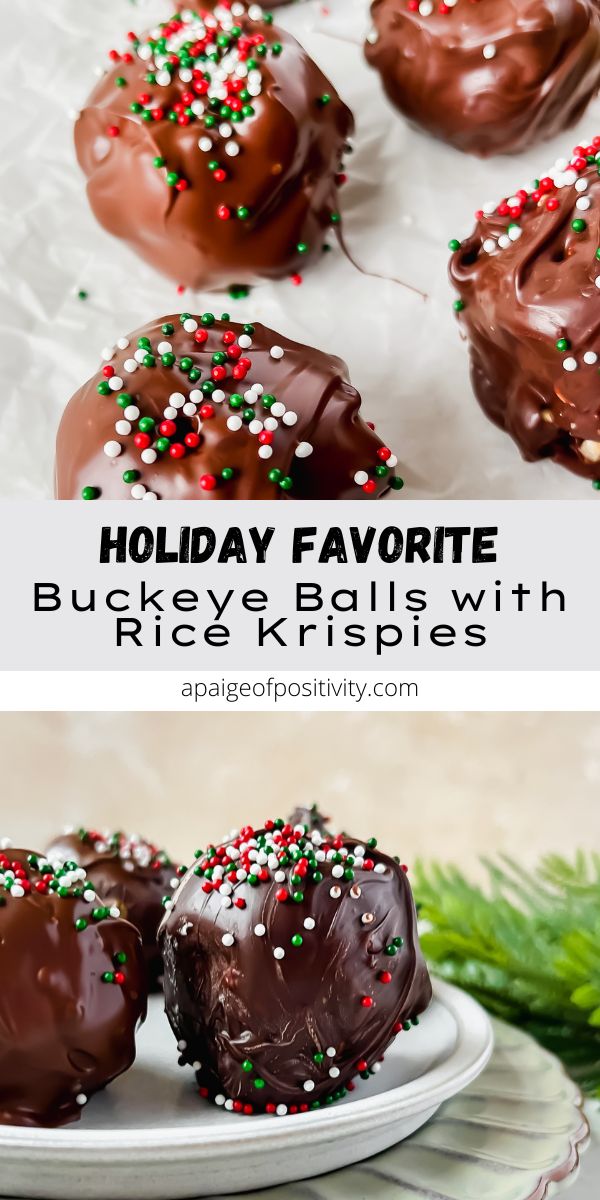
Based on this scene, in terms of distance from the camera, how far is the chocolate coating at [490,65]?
1.43 m

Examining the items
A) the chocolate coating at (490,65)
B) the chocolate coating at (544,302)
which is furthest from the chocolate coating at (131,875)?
the chocolate coating at (490,65)

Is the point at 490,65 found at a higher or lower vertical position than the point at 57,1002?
higher

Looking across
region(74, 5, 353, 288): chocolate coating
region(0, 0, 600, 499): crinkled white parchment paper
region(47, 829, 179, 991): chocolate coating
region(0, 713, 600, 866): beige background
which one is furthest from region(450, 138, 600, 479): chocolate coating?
region(47, 829, 179, 991): chocolate coating

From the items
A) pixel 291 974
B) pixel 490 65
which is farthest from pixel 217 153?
pixel 291 974

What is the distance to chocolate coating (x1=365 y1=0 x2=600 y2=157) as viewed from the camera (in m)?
1.43

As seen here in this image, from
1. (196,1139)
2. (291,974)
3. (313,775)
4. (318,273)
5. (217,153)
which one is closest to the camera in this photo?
(196,1139)

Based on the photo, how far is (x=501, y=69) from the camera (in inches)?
56.7

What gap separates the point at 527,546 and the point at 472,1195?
1.97 ft

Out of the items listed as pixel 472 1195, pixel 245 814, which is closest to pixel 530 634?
pixel 472 1195

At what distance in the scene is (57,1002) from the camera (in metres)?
0.95

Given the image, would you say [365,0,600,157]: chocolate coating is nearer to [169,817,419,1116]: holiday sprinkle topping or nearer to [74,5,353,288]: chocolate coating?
[74,5,353,288]: chocolate coating

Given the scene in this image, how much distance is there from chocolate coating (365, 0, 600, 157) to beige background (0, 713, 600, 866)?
0.82 m

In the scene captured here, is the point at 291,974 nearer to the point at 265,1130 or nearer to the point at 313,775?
Result: the point at 265,1130

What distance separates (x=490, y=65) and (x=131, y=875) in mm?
1119
